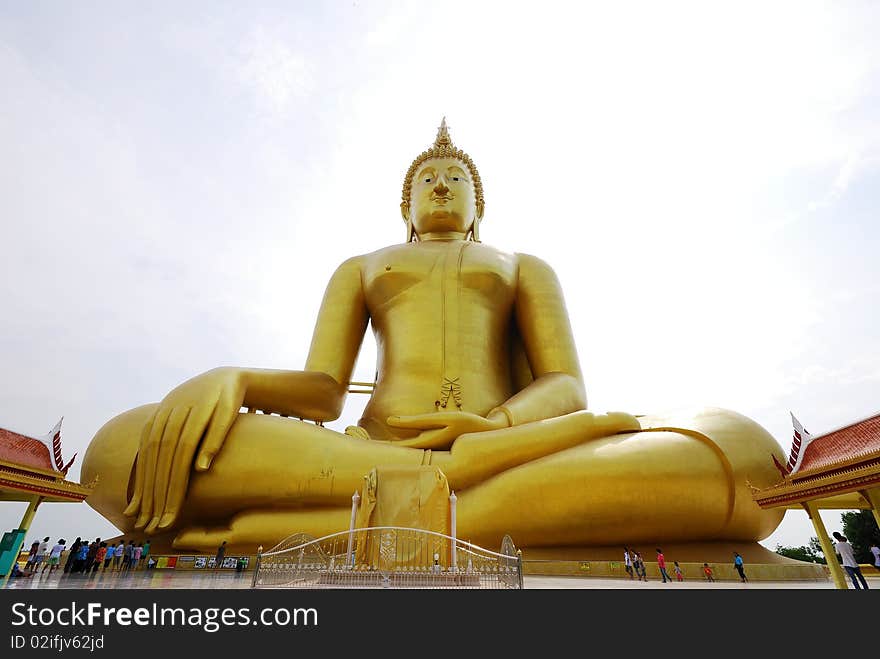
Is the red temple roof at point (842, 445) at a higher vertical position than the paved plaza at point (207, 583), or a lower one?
higher

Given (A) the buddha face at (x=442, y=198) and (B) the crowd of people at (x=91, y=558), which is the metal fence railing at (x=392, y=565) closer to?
(B) the crowd of people at (x=91, y=558)

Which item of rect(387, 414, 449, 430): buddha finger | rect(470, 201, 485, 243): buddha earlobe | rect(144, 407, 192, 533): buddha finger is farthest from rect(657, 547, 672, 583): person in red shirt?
rect(470, 201, 485, 243): buddha earlobe

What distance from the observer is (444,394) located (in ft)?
24.5

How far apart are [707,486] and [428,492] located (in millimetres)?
3213

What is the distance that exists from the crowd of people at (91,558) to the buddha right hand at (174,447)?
364mm

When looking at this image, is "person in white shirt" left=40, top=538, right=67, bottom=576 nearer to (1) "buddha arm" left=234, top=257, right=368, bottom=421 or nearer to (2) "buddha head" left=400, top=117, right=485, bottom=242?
(1) "buddha arm" left=234, top=257, right=368, bottom=421

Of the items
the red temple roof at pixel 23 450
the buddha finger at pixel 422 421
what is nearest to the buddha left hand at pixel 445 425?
the buddha finger at pixel 422 421

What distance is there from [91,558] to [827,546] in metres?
7.10

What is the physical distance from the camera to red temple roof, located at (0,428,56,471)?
5129mm

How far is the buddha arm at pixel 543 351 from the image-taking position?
6.86m
